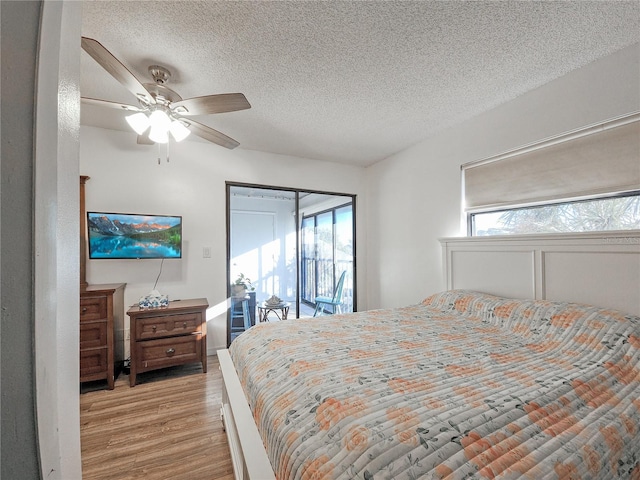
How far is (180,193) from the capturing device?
3189 millimetres

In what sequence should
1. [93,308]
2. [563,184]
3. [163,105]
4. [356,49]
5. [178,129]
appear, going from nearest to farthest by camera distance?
[356,49] → [163,105] → [178,129] → [563,184] → [93,308]

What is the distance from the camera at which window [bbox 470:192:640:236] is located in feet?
6.05

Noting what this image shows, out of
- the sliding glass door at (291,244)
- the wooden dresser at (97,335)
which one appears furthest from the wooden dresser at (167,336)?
the sliding glass door at (291,244)

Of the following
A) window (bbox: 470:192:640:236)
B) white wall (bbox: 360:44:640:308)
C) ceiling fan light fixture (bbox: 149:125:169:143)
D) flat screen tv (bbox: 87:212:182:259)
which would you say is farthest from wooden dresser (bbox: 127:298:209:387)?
window (bbox: 470:192:640:236)

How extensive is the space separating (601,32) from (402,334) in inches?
83.4

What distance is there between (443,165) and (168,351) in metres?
Result: 3.30

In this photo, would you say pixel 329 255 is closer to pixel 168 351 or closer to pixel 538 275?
pixel 168 351

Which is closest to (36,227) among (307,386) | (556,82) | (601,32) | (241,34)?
(307,386)

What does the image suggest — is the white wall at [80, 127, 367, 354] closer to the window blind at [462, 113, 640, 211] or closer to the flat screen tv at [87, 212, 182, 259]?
the flat screen tv at [87, 212, 182, 259]

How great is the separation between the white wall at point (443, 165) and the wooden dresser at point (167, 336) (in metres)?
2.32

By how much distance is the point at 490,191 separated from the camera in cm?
260

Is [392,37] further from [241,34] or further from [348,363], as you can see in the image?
[348,363]

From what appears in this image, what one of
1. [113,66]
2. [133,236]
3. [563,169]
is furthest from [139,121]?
[563,169]

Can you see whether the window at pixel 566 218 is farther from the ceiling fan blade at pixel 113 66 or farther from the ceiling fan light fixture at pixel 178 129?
the ceiling fan blade at pixel 113 66
